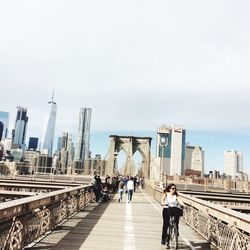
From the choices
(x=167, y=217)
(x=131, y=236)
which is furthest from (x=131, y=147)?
(x=167, y=217)

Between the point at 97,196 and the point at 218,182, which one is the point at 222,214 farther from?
the point at 218,182

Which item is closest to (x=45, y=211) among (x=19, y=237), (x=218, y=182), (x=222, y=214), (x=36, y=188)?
(x=19, y=237)

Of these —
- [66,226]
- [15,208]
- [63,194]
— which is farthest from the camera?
[63,194]

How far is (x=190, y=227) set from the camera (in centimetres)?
1274

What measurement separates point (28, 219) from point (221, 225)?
4729mm

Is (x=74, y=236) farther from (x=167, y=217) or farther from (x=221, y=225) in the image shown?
(x=221, y=225)

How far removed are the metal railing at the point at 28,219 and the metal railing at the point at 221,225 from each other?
4.32m

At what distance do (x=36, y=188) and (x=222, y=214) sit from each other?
12.8 m

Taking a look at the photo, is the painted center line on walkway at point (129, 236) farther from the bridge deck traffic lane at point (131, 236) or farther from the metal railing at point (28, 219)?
the metal railing at point (28, 219)

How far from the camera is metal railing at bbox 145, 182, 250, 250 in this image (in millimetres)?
7307

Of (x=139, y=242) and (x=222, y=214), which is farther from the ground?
(x=222, y=214)

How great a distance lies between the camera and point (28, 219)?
8.03 m

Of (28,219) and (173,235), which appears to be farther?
(173,235)

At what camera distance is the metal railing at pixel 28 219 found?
662 cm
